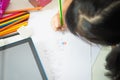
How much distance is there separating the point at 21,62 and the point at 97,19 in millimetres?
240

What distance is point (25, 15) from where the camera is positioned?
62cm

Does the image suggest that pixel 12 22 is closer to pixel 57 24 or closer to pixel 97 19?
pixel 57 24

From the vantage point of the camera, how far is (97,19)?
1.31 feet

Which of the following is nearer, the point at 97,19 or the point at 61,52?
the point at 97,19

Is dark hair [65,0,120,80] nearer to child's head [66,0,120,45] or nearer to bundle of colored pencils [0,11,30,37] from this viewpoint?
child's head [66,0,120,45]

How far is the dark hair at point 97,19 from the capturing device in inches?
15.3

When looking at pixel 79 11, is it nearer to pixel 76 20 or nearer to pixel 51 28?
pixel 76 20

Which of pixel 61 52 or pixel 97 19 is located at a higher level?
pixel 97 19

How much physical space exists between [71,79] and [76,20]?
0.17 m

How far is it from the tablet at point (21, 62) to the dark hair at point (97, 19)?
0.46 ft

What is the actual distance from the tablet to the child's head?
0.48 ft

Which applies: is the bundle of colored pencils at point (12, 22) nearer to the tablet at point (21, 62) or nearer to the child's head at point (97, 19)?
the tablet at point (21, 62)

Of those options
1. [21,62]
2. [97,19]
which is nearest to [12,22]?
[21,62]

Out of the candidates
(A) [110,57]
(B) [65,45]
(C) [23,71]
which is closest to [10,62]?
(C) [23,71]
